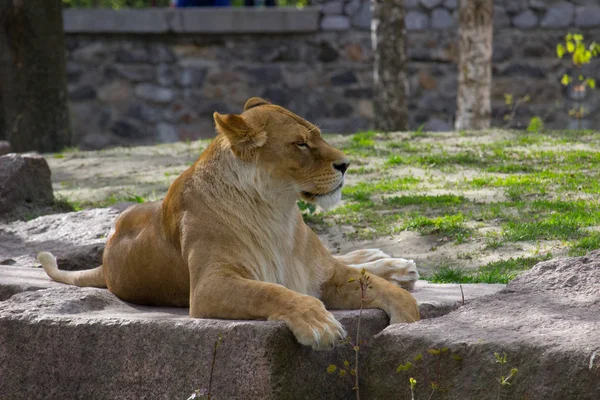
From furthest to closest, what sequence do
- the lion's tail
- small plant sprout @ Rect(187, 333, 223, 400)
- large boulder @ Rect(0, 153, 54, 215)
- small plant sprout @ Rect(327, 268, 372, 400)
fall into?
large boulder @ Rect(0, 153, 54, 215) → the lion's tail → small plant sprout @ Rect(187, 333, 223, 400) → small plant sprout @ Rect(327, 268, 372, 400)

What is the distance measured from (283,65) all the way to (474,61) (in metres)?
3.45

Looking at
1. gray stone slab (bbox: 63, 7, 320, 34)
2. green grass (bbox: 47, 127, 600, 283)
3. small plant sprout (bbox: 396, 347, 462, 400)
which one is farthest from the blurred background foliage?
small plant sprout (bbox: 396, 347, 462, 400)

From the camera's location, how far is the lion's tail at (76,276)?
5.21 metres

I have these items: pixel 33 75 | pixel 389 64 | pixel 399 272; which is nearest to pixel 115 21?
pixel 33 75

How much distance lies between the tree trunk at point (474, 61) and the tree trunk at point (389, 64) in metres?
0.68

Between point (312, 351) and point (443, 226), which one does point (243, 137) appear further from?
point (443, 226)

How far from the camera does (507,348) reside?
3.41 meters

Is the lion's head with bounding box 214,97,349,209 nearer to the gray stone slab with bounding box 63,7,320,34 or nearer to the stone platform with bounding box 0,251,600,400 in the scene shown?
the stone platform with bounding box 0,251,600,400

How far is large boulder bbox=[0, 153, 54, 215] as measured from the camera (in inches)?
318

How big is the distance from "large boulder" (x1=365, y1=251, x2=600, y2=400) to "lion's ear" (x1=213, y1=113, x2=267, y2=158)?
109cm

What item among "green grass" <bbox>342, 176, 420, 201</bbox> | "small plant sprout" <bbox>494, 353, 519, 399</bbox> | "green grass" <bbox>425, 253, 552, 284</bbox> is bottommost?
"green grass" <bbox>425, 253, 552, 284</bbox>

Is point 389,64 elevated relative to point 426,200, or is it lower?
elevated

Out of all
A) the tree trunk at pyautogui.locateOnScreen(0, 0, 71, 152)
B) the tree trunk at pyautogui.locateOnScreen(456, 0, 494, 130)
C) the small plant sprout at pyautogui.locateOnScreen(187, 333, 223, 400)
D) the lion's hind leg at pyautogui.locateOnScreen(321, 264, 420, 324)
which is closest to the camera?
the small plant sprout at pyautogui.locateOnScreen(187, 333, 223, 400)

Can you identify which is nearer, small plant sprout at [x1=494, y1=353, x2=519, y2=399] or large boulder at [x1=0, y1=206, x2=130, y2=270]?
small plant sprout at [x1=494, y1=353, x2=519, y2=399]
